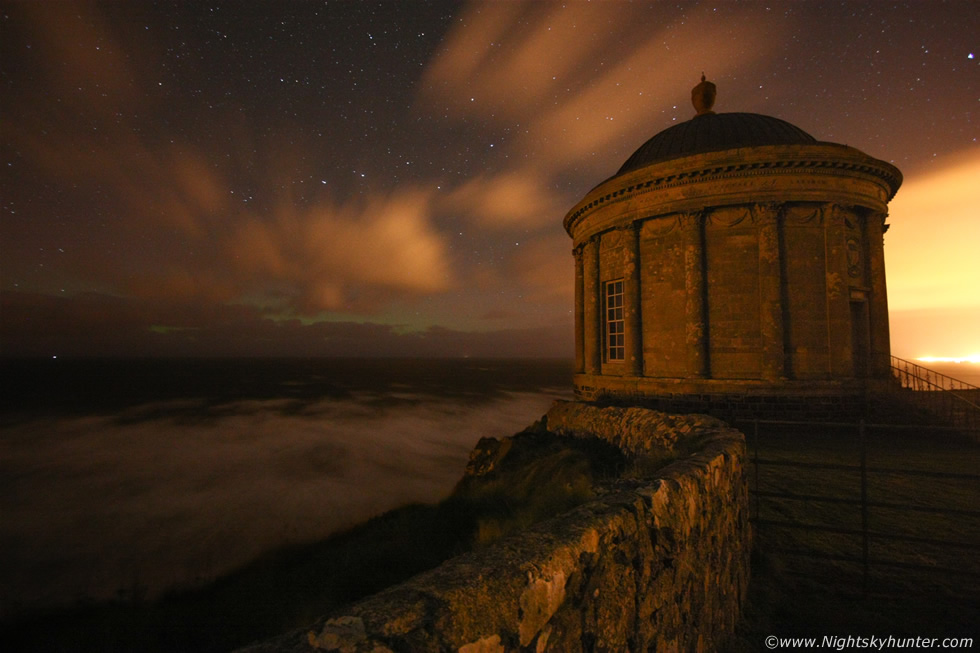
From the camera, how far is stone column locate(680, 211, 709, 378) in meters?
12.6

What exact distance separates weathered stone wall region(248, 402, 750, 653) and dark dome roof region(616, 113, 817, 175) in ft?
38.8

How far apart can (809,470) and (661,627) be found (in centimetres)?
609

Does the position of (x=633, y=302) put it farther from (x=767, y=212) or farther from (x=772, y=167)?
(x=772, y=167)

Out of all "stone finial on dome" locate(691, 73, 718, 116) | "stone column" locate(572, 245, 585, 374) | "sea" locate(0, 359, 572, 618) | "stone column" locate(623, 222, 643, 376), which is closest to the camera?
"sea" locate(0, 359, 572, 618)

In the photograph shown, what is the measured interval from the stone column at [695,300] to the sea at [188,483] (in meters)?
13.1

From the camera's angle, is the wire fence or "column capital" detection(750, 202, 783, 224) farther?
"column capital" detection(750, 202, 783, 224)

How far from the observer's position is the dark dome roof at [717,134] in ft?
45.5

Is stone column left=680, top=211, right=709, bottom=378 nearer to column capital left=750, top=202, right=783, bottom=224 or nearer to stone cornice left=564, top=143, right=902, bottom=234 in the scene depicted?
stone cornice left=564, top=143, right=902, bottom=234

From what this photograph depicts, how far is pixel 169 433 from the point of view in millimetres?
34719

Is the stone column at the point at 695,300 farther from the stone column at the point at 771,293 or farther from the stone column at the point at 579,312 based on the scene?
the stone column at the point at 579,312

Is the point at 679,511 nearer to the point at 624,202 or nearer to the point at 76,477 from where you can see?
the point at 624,202

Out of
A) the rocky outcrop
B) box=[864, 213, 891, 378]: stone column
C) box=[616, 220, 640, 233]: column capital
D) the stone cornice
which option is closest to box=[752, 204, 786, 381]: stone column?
the stone cornice

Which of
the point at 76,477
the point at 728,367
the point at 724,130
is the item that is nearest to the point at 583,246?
the point at 724,130

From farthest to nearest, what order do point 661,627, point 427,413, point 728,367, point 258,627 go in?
point 427,413 → point 728,367 → point 258,627 → point 661,627
